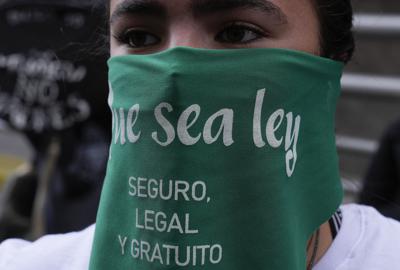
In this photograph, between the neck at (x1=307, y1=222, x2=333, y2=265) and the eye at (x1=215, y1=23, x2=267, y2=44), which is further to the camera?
the neck at (x1=307, y1=222, x2=333, y2=265)

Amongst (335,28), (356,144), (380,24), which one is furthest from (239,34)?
(356,144)

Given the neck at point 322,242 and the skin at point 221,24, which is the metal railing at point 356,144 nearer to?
the neck at point 322,242

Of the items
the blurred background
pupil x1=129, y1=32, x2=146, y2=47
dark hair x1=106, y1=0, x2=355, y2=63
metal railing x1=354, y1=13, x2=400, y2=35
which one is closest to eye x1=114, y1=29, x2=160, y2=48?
pupil x1=129, y1=32, x2=146, y2=47

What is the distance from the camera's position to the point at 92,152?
267cm

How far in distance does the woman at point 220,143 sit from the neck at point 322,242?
34mm

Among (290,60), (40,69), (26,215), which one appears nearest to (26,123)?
(40,69)

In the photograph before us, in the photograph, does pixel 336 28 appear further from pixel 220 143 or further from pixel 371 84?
pixel 371 84

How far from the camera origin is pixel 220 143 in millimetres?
1389

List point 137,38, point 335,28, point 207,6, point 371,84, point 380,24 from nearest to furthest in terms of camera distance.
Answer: point 207,6
point 137,38
point 335,28
point 380,24
point 371,84

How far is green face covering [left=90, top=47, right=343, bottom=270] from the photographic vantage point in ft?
4.50

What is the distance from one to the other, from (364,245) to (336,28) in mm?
562

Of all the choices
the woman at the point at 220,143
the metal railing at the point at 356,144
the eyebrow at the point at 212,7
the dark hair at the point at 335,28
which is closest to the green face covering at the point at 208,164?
the woman at the point at 220,143

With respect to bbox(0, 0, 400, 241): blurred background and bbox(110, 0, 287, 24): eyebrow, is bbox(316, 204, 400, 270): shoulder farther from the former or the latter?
bbox(0, 0, 400, 241): blurred background

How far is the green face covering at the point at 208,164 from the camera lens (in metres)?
1.37
